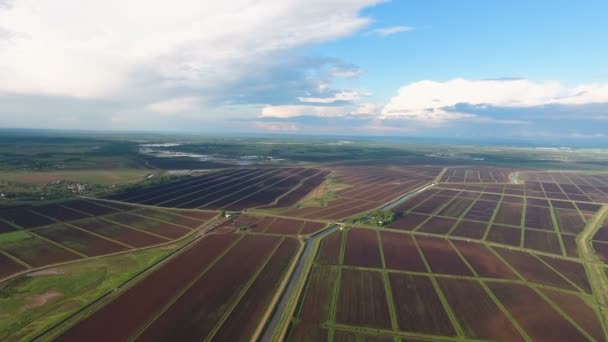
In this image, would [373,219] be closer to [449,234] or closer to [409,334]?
[449,234]

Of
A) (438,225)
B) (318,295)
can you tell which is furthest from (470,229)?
(318,295)

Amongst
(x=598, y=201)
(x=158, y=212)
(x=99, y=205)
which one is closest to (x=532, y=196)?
(x=598, y=201)

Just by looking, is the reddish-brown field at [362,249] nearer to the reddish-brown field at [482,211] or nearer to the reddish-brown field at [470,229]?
the reddish-brown field at [470,229]

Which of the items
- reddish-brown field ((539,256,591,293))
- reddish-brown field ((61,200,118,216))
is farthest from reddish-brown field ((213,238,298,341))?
reddish-brown field ((61,200,118,216))

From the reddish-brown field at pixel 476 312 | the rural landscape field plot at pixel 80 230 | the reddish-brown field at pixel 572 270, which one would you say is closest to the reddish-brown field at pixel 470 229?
the reddish-brown field at pixel 572 270

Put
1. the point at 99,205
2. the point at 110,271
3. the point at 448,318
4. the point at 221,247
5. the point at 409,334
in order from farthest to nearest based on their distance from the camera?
the point at 99,205 → the point at 221,247 → the point at 110,271 → the point at 448,318 → the point at 409,334

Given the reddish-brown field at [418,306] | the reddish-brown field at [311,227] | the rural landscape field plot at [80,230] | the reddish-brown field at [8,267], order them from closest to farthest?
the reddish-brown field at [418,306]
the reddish-brown field at [8,267]
the rural landscape field plot at [80,230]
the reddish-brown field at [311,227]
